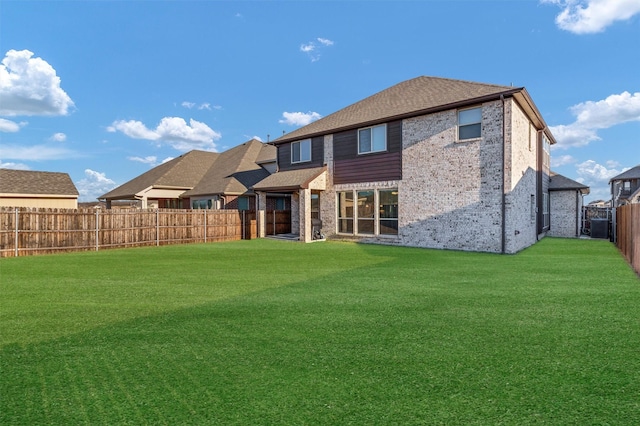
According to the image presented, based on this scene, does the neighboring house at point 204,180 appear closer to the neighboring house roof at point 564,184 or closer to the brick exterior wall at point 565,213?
the neighboring house roof at point 564,184

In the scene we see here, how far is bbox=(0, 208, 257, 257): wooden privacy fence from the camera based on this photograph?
13383 millimetres

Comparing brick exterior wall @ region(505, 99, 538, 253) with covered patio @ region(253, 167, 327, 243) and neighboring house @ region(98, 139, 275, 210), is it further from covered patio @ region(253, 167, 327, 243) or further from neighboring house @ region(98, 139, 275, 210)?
neighboring house @ region(98, 139, 275, 210)

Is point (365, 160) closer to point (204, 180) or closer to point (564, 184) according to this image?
point (564, 184)

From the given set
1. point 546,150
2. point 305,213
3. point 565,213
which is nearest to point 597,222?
point 565,213

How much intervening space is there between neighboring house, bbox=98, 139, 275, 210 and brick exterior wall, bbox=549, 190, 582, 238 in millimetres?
18482

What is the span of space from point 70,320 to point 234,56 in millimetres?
15177

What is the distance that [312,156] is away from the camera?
18828mm

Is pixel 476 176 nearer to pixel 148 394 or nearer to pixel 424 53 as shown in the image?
pixel 424 53

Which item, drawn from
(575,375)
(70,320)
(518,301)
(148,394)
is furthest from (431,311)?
(70,320)

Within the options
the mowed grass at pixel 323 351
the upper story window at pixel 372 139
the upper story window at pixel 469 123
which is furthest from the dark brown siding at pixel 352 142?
the mowed grass at pixel 323 351

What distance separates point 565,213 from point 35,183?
Result: 34631 millimetres

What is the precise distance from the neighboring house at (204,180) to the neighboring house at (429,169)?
5147 millimetres

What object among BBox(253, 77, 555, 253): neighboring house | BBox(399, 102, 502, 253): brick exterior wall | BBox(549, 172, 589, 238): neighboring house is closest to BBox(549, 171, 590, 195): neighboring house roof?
BBox(549, 172, 589, 238): neighboring house

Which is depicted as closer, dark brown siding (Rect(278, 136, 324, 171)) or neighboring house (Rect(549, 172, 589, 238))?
dark brown siding (Rect(278, 136, 324, 171))
